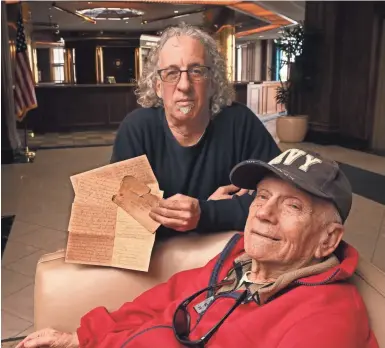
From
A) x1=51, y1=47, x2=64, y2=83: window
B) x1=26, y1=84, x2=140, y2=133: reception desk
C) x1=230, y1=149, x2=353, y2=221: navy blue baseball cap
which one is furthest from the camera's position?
x1=51, y1=47, x2=64, y2=83: window

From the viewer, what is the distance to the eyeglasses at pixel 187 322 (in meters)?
1.01

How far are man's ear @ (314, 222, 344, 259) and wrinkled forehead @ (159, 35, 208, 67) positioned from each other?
684 mm

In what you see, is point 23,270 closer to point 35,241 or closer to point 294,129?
point 35,241

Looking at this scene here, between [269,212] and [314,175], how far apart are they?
0.42 ft

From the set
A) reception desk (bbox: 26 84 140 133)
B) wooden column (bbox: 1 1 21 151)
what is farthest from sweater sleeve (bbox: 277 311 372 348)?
reception desk (bbox: 26 84 140 133)

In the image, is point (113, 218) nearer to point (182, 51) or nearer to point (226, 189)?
point (226, 189)

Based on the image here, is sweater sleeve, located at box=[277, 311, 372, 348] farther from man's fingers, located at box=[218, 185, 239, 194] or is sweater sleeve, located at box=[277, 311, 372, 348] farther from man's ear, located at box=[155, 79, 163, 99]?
man's ear, located at box=[155, 79, 163, 99]

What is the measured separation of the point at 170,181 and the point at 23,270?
78.4 inches

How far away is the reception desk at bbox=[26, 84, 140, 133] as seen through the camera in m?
10.3

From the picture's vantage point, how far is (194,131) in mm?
1526

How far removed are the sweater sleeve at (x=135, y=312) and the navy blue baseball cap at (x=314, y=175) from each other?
385 mm

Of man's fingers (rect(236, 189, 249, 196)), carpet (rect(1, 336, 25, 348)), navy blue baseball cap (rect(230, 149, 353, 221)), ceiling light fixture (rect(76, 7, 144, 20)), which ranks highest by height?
ceiling light fixture (rect(76, 7, 144, 20))

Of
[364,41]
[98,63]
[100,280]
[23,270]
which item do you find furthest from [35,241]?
[98,63]

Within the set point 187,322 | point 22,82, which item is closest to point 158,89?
point 187,322
